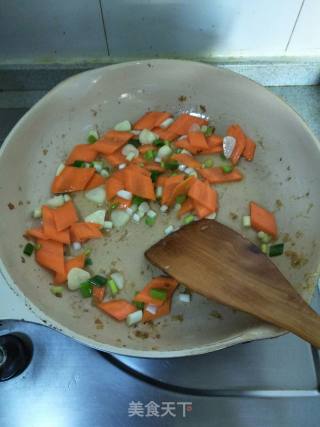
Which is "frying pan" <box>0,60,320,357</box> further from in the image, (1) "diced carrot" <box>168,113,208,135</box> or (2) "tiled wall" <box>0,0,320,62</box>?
(2) "tiled wall" <box>0,0,320,62</box>

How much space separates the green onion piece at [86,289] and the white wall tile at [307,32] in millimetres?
764

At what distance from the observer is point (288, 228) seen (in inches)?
31.8

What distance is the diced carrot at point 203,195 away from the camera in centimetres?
85

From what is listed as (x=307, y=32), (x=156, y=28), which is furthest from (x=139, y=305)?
(x=307, y=32)

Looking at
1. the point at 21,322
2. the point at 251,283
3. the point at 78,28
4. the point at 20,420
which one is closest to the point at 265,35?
the point at 78,28

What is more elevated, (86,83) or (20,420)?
(86,83)

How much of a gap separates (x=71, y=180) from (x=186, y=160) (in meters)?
0.25

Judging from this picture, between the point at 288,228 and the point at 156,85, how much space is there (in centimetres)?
43

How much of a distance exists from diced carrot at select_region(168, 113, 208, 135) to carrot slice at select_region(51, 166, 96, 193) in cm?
22

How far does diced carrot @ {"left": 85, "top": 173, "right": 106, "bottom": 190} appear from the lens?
0.89 m

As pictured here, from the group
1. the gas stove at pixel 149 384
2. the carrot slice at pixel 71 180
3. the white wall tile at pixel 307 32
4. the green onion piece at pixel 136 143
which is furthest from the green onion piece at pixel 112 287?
the white wall tile at pixel 307 32

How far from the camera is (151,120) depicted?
942 millimetres

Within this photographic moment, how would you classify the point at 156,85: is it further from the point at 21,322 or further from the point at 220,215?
the point at 21,322

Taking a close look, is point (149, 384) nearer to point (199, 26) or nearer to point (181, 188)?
point (181, 188)
